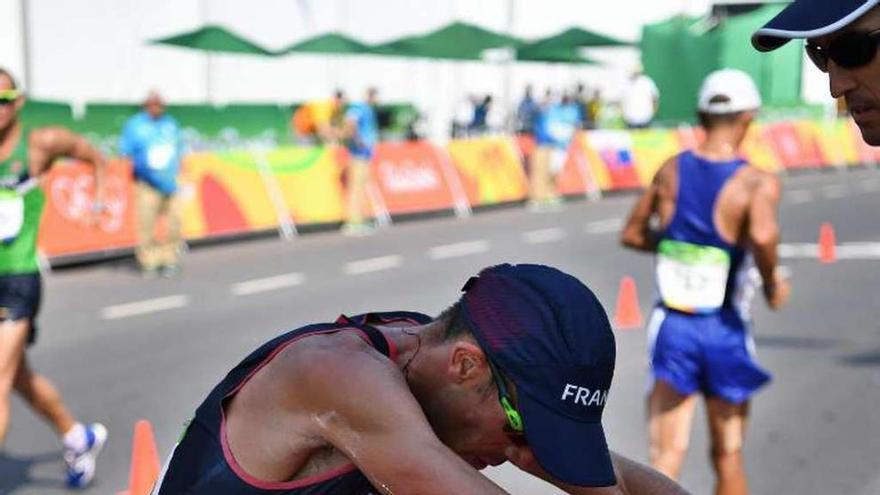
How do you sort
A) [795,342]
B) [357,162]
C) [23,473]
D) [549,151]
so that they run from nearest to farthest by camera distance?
[23,473] → [795,342] → [357,162] → [549,151]

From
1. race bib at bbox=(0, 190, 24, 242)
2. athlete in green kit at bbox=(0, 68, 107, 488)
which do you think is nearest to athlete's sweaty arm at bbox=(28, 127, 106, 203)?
athlete in green kit at bbox=(0, 68, 107, 488)

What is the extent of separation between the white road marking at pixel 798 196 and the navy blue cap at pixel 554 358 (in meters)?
18.3

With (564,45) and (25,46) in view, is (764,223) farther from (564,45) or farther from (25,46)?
(564,45)

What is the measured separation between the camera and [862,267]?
41.9ft

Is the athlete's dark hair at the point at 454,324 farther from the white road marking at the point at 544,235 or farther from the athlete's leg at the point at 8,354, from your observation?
the white road marking at the point at 544,235

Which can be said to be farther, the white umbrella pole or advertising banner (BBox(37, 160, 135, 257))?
the white umbrella pole

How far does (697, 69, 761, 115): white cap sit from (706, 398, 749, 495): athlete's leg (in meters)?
1.17

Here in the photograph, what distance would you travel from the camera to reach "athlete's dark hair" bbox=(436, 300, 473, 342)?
6.59ft

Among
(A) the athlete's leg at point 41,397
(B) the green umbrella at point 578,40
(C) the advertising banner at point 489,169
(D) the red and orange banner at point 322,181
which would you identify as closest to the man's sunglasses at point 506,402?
(A) the athlete's leg at point 41,397

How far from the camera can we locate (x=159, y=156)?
12.5m

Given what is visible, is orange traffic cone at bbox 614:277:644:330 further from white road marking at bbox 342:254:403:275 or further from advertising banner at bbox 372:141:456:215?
advertising banner at bbox 372:141:456:215

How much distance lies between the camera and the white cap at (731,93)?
16.0 feet

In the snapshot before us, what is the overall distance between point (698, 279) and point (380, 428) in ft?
A: 10.8

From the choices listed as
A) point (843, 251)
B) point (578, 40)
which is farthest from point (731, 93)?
point (578, 40)
